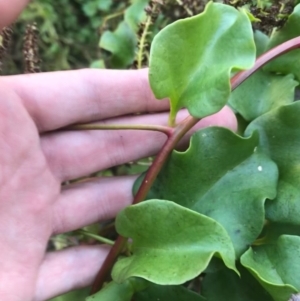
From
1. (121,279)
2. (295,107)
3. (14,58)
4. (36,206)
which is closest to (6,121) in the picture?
(36,206)

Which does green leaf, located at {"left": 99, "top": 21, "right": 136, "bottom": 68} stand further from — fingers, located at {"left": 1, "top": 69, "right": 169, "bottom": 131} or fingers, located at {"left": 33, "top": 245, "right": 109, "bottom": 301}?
fingers, located at {"left": 33, "top": 245, "right": 109, "bottom": 301}

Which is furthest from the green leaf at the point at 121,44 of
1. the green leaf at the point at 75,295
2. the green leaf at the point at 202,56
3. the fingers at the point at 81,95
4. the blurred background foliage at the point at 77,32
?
the green leaf at the point at 75,295

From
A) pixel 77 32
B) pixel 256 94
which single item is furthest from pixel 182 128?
pixel 77 32

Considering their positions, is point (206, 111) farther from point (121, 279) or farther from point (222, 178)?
point (121, 279)

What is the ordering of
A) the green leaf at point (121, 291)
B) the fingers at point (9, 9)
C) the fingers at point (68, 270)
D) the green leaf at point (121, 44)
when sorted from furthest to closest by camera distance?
the green leaf at point (121, 44) < the fingers at point (68, 270) < the green leaf at point (121, 291) < the fingers at point (9, 9)

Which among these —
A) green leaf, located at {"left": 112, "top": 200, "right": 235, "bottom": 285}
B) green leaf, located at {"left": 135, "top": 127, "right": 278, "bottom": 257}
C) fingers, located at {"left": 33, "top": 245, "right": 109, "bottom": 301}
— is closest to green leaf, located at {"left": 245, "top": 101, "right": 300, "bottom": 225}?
green leaf, located at {"left": 135, "top": 127, "right": 278, "bottom": 257}

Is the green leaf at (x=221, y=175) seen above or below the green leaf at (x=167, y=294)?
above

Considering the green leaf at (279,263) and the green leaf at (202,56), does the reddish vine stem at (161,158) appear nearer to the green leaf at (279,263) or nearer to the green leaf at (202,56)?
the green leaf at (202,56)
